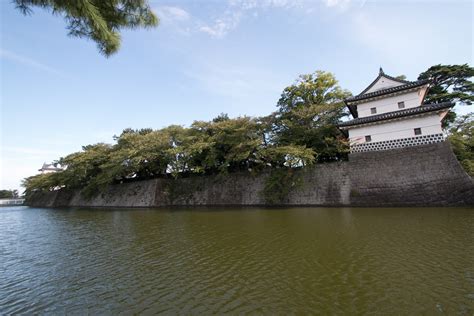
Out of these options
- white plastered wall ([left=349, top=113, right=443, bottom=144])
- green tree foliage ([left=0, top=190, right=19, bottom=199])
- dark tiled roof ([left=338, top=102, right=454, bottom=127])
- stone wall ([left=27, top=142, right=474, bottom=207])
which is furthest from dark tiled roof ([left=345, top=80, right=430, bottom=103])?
green tree foliage ([left=0, top=190, right=19, bottom=199])

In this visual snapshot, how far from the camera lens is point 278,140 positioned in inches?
636

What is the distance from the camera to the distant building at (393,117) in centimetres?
1196

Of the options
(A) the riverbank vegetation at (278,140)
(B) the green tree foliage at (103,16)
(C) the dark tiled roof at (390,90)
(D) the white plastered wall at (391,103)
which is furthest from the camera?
(A) the riverbank vegetation at (278,140)

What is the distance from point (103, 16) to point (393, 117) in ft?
45.2

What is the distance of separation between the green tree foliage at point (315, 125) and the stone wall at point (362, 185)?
1.58m

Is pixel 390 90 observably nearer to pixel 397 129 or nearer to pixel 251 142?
pixel 397 129

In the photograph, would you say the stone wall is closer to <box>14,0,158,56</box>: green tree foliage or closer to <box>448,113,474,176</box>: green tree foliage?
<box>448,113,474,176</box>: green tree foliage

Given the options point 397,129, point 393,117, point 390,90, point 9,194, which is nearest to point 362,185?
point 397,129

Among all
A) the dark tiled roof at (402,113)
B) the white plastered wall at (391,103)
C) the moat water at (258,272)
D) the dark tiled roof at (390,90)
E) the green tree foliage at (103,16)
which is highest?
the dark tiled roof at (390,90)

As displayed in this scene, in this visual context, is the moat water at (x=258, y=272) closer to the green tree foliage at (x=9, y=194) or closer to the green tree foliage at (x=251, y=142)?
the green tree foliage at (x=251, y=142)

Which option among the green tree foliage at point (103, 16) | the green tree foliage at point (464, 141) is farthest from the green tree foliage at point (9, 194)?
the green tree foliage at point (464, 141)

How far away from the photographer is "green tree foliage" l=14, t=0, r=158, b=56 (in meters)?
2.99

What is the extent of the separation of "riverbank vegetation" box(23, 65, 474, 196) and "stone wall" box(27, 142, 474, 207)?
39.5 inches

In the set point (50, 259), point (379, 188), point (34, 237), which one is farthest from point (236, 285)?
point (379, 188)
